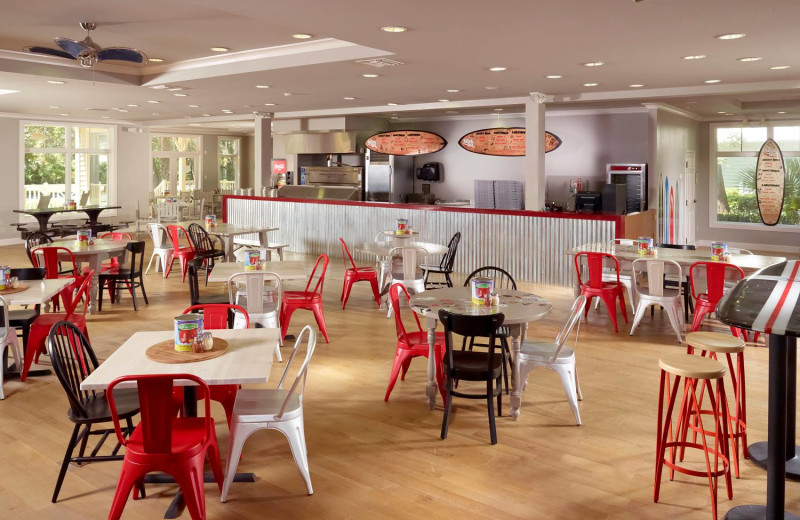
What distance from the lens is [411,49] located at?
5617mm

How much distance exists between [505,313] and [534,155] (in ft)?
18.6

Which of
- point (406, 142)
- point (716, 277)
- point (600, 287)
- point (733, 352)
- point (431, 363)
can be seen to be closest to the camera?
point (733, 352)

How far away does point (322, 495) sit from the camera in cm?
333

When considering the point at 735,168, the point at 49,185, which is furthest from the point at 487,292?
the point at 49,185

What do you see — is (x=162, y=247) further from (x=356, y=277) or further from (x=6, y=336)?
(x=6, y=336)

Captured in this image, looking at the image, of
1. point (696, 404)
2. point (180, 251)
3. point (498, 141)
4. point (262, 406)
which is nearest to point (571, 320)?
point (696, 404)

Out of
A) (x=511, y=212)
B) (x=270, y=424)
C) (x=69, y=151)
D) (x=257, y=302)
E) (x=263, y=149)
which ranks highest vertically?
(x=69, y=151)

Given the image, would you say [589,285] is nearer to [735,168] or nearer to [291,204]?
[291,204]

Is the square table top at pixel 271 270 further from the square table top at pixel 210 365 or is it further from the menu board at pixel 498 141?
the menu board at pixel 498 141

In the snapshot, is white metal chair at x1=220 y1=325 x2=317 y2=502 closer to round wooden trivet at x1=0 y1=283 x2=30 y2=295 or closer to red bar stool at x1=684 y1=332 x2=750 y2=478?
red bar stool at x1=684 y1=332 x2=750 y2=478

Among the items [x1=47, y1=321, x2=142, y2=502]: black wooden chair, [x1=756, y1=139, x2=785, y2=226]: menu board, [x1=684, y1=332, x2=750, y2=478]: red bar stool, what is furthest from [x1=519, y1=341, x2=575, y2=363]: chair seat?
[x1=756, y1=139, x2=785, y2=226]: menu board

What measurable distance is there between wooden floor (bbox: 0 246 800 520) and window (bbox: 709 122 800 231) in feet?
29.0

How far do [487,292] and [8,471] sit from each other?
2764 millimetres

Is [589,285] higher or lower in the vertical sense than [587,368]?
higher
